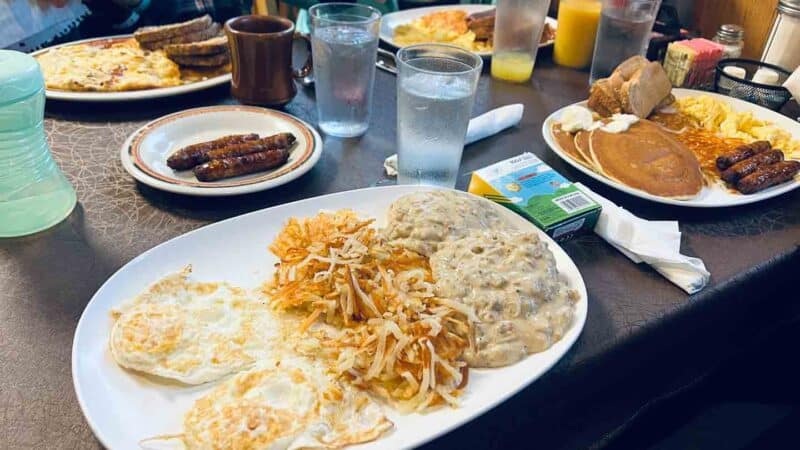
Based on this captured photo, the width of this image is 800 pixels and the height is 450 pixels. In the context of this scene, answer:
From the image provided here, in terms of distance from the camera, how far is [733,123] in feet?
5.82

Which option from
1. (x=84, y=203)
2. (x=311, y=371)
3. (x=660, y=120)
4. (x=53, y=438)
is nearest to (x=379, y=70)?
(x=660, y=120)

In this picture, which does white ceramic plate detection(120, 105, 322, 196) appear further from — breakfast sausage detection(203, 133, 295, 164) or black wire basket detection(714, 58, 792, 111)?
black wire basket detection(714, 58, 792, 111)

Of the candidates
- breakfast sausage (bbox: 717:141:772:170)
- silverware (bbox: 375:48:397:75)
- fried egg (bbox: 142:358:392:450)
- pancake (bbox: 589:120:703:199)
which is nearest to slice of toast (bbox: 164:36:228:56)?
silverware (bbox: 375:48:397:75)

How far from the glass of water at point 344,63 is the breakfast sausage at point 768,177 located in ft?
3.28

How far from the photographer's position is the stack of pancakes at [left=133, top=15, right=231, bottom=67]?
6.02 ft

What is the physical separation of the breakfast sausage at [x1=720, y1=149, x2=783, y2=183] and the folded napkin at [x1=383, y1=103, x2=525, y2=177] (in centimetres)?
58

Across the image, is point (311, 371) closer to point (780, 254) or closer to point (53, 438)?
point (53, 438)

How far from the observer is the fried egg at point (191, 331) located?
85 centimetres

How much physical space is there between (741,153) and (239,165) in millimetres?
1291

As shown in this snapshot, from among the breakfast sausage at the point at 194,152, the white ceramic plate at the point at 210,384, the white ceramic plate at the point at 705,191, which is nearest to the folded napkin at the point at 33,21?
the breakfast sausage at the point at 194,152

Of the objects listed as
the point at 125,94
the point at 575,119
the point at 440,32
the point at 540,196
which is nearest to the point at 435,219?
the point at 540,196

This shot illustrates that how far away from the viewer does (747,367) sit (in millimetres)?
1628

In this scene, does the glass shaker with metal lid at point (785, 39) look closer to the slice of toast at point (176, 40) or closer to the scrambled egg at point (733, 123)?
the scrambled egg at point (733, 123)

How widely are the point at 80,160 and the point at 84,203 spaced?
23 cm
